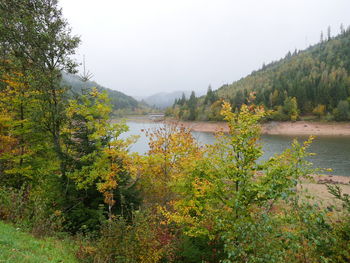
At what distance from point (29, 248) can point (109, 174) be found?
→ 439 centimetres

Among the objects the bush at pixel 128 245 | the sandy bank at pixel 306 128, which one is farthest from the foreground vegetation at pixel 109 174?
the sandy bank at pixel 306 128

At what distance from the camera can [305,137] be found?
64875 mm

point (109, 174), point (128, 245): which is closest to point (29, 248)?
point (128, 245)

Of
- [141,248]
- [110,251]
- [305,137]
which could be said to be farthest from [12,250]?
[305,137]

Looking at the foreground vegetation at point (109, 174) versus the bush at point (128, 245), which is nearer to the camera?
the bush at point (128, 245)

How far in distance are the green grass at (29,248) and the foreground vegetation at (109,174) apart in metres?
0.26

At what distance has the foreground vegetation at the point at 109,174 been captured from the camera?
23.2 ft

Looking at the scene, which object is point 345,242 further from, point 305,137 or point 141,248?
point 305,137

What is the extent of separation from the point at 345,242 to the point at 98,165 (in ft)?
33.3

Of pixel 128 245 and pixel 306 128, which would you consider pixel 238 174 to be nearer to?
pixel 128 245

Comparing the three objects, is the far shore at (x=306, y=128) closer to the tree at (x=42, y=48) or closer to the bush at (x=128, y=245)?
the tree at (x=42, y=48)

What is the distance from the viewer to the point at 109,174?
10.8m

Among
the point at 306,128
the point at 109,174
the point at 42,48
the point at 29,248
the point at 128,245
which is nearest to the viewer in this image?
the point at 128,245

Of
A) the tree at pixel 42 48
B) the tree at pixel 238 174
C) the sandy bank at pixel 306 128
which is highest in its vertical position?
the tree at pixel 42 48
